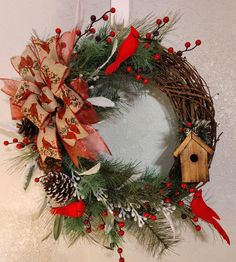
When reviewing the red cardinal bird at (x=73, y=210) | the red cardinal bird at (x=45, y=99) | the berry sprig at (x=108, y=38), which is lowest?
the red cardinal bird at (x=73, y=210)

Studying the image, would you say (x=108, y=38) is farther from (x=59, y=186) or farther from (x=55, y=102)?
(x=59, y=186)

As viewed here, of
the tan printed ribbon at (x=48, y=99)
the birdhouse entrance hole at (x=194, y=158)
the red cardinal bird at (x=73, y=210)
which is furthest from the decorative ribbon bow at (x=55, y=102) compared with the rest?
the birdhouse entrance hole at (x=194, y=158)

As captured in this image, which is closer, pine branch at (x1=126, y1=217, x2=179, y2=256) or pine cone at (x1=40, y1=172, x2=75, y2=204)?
pine cone at (x1=40, y1=172, x2=75, y2=204)

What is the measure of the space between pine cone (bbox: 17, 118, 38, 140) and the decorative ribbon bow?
3cm

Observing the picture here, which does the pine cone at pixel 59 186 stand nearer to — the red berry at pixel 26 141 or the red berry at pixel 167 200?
the red berry at pixel 26 141

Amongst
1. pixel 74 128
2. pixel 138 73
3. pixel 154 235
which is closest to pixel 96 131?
pixel 74 128

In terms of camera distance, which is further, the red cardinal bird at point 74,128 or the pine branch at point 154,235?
the pine branch at point 154,235

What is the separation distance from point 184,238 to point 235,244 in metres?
0.15

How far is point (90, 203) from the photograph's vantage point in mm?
1008

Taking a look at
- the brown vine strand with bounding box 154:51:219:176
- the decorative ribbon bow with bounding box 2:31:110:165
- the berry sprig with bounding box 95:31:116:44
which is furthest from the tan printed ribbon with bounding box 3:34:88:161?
the brown vine strand with bounding box 154:51:219:176

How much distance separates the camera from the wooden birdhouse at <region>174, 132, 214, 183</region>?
0.99 m

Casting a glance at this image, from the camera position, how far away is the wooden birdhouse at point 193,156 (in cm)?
99

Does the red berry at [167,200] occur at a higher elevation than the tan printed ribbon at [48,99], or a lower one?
lower

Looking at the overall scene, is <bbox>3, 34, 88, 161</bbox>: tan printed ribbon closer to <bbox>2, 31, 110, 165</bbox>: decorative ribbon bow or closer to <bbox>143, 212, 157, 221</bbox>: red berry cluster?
<bbox>2, 31, 110, 165</bbox>: decorative ribbon bow
